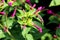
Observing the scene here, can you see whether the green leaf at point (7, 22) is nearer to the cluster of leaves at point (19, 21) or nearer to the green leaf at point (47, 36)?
the cluster of leaves at point (19, 21)

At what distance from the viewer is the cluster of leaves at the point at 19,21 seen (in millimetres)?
1439

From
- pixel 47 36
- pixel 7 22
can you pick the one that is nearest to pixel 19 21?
pixel 7 22

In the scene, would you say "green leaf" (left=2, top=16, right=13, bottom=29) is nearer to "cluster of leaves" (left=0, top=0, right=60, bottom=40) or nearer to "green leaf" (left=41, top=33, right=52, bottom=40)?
"cluster of leaves" (left=0, top=0, right=60, bottom=40)

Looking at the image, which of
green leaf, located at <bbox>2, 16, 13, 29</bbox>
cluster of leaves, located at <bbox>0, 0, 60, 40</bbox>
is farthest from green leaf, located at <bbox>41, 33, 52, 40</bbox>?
green leaf, located at <bbox>2, 16, 13, 29</bbox>

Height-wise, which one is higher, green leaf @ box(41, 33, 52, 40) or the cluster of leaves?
the cluster of leaves

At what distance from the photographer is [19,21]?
143cm

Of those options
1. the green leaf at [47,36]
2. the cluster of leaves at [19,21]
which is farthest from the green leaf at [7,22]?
the green leaf at [47,36]

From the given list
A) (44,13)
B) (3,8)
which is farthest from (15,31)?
(44,13)

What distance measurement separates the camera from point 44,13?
179cm

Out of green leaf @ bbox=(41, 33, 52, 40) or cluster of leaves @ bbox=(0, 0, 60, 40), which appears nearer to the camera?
cluster of leaves @ bbox=(0, 0, 60, 40)

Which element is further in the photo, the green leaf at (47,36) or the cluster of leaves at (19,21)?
the green leaf at (47,36)

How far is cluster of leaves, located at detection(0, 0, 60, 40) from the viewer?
1439 mm

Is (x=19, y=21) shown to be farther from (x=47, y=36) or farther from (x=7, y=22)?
(x=47, y=36)

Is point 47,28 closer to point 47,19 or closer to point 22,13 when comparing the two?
point 47,19
